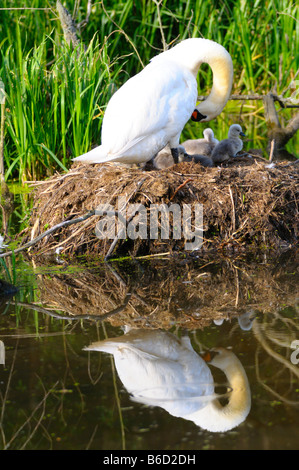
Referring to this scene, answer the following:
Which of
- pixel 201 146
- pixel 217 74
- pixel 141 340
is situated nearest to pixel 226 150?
pixel 201 146

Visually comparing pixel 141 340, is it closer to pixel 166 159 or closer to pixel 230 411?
pixel 230 411

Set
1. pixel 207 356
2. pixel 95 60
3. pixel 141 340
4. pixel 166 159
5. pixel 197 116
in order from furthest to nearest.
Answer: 1. pixel 95 60
2. pixel 197 116
3. pixel 166 159
4. pixel 141 340
5. pixel 207 356

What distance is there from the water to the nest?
27 cm

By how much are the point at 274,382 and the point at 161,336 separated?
82 centimetres

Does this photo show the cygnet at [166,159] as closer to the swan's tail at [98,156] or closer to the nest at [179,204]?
the nest at [179,204]

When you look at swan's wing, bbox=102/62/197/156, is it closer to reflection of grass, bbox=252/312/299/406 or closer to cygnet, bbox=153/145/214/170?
cygnet, bbox=153/145/214/170

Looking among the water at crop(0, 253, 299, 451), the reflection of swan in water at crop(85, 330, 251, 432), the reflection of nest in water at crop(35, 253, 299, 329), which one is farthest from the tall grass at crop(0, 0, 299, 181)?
the reflection of swan in water at crop(85, 330, 251, 432)

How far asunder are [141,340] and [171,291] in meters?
0.87

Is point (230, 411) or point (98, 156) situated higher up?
point (98, 156)

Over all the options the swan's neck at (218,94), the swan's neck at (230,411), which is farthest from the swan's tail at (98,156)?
the swan's neck at (230,411)

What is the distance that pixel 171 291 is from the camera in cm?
457

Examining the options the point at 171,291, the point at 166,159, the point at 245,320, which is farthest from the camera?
the point at 166,159
